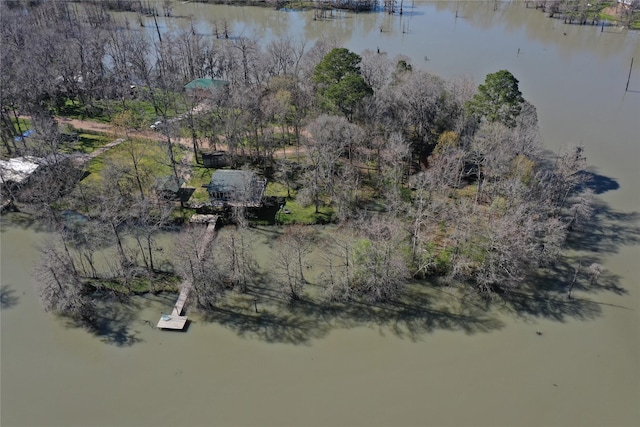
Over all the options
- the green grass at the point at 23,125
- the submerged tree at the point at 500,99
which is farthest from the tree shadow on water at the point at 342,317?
the green grass at the point at 23,125

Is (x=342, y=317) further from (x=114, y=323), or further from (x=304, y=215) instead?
(x=114, y=323)

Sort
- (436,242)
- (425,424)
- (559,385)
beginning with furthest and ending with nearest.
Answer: (436,242) < (559,385) < (425,424)

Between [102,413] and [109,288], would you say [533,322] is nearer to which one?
[102,413]

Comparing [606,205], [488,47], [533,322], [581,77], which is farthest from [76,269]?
[488,47]

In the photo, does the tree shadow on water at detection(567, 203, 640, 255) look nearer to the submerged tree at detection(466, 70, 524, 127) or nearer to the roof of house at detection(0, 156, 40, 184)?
the submerged tree at detection(466, 70, 524, 127)

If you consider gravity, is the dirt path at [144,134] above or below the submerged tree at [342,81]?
below

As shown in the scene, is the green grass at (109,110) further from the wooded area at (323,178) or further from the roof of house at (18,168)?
the roof of house at (18,168)

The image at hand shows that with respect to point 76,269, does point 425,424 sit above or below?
below
